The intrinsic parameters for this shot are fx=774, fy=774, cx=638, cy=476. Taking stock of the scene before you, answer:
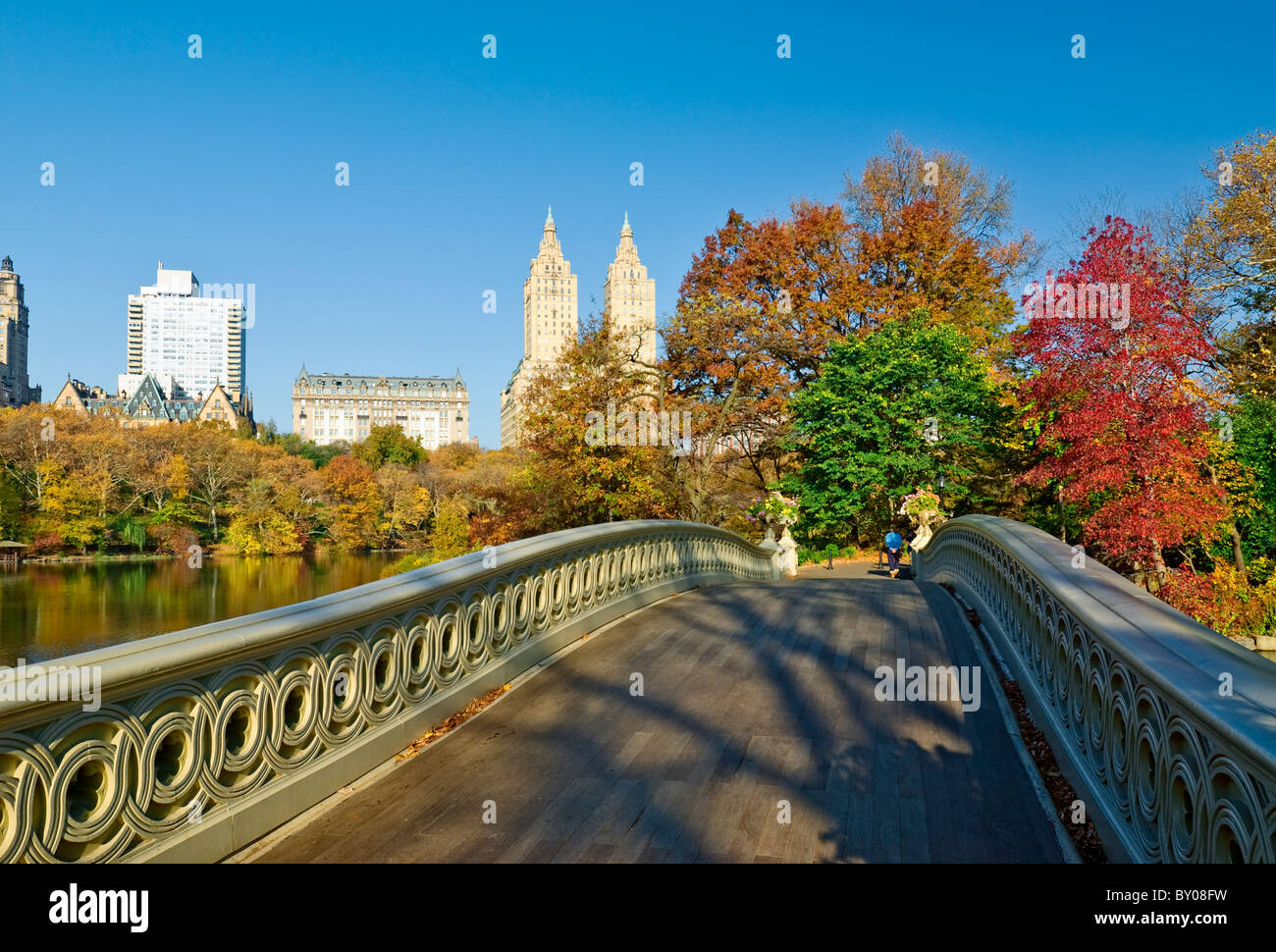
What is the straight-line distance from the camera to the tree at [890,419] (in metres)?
20.8

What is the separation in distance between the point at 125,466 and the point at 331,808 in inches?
2192

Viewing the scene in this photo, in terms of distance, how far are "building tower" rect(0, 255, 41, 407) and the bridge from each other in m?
178

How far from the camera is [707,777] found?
12.2 feet

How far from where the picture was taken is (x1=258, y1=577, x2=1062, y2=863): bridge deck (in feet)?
10.0

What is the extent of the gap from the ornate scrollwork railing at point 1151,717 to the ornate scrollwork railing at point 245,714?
3.24 metres

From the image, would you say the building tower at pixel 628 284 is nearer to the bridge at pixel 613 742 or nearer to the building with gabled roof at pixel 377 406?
the building with gabled roof at pixel 377 406

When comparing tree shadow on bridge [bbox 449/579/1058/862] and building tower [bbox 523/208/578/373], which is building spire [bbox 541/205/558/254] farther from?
tree shadow on bridge [bbox 449/579/1058/862]

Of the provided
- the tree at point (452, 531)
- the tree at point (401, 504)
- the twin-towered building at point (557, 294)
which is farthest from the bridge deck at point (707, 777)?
the twin-towered building at point (557, 294)

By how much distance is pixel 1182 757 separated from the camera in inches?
93.2

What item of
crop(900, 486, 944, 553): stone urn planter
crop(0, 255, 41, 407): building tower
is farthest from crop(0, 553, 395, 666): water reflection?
crop(0, 255, 41, 407): building tower

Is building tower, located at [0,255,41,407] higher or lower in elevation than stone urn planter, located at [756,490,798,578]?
higher

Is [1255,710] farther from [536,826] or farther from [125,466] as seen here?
[125,466]

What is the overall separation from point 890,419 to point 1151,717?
19402 mm

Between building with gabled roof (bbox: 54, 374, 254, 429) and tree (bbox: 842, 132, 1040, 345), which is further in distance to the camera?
building with gabled roof (bbox: 54, 374, 254, 429)
